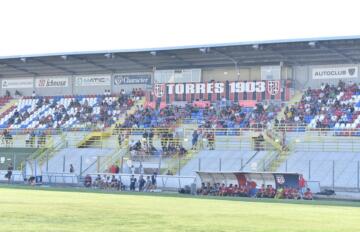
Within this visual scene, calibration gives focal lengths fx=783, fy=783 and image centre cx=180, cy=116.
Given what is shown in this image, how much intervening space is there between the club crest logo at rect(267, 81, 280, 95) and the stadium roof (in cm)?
180

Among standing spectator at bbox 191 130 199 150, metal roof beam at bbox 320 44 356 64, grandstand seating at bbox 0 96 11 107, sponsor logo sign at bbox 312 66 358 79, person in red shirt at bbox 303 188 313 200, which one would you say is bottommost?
person in red shirt at bbox 303 188 313 200

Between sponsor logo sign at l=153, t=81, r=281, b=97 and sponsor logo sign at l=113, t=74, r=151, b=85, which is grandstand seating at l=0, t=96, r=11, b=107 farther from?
sponsor logo sign at l=153, t=81, r=281, b=97

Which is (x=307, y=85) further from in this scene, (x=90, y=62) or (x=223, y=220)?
(x=223, y=220)

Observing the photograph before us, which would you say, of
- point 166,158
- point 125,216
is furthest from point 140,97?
point 125,216

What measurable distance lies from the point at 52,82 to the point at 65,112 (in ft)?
20.3

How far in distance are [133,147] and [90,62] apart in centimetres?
1568

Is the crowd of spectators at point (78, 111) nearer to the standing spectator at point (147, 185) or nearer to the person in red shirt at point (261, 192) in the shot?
the standing spectator at point (147, 185)

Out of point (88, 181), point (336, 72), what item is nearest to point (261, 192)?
point (88, 181)

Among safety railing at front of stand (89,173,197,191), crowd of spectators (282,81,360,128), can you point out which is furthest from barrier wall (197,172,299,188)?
crowd of spectators (282,81,360,128)

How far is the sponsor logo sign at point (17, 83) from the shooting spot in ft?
255

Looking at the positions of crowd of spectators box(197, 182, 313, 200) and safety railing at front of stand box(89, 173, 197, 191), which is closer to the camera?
crowd of spectators box(197, 182, 313, 200)

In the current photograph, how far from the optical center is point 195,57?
65.1 metres

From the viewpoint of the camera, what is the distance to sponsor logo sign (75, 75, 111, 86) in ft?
240

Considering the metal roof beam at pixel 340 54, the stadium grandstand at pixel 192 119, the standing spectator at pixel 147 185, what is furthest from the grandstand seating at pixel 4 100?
the metal roof beam at pixel 340 54
